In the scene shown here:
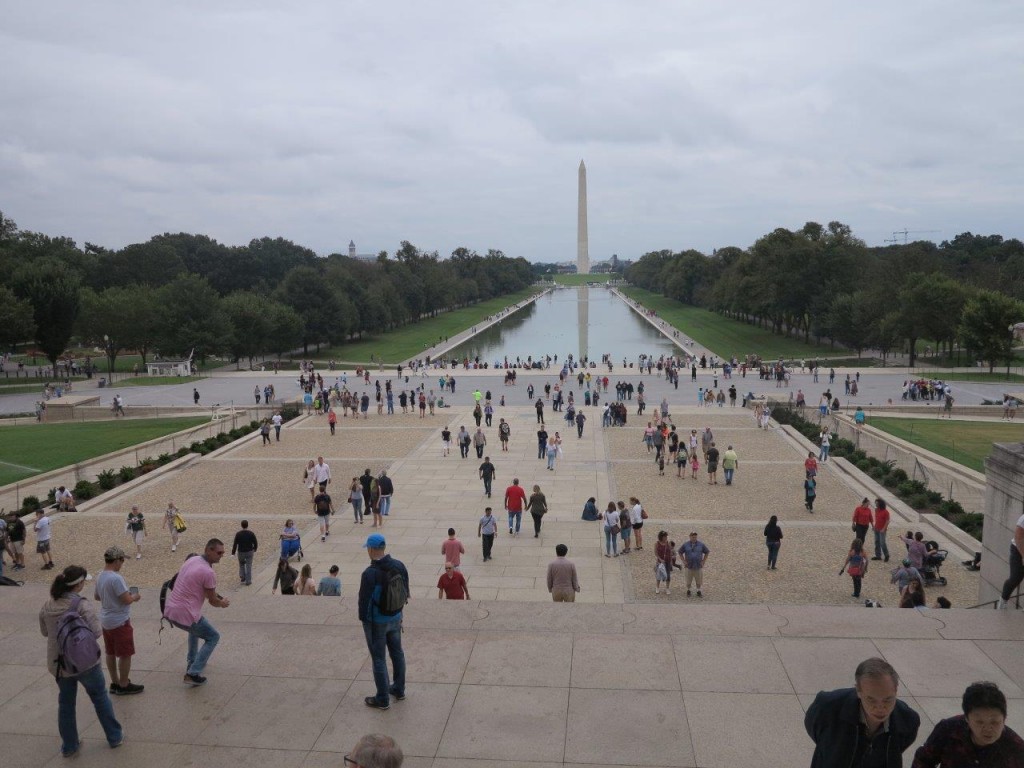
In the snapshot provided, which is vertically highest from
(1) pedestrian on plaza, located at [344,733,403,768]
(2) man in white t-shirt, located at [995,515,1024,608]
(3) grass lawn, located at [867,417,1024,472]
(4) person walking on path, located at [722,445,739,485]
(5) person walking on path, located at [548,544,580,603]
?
(1) pedestrian on plaza, located at [344,733,403,768]

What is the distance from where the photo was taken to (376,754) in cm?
357

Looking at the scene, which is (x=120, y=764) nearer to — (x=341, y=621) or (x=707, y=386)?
(x=341, y=621)

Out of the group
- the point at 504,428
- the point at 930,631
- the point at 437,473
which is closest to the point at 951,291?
the point at 504,428

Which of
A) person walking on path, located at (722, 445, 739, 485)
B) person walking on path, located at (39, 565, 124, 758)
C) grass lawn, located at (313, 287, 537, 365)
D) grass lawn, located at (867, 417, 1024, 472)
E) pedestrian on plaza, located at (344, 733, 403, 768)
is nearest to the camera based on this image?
pedestrian on plaza, located at (344, 733, 403, 768)

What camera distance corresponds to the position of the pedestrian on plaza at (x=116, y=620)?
6.46 metres

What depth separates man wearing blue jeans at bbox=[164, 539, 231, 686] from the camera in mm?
6656

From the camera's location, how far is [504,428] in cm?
2845

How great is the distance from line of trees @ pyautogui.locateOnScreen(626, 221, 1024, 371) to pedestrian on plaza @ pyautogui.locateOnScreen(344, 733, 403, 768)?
179 ft

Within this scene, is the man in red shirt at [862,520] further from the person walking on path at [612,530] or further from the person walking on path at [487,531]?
the person walking on path at [487,531]

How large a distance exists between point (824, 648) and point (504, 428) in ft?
69.8

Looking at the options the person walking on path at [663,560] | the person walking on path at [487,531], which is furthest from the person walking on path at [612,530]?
the person walking on path at [487,531]

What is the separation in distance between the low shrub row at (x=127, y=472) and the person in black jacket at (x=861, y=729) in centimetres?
2151

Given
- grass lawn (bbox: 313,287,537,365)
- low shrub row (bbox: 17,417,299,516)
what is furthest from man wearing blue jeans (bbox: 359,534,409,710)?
grass lawn (bbox: 313,287,537,365)

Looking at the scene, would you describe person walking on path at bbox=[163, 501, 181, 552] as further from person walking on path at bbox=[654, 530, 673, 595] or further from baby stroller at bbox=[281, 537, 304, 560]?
person walking on path at bbox=[654, 530, 673, 595]
